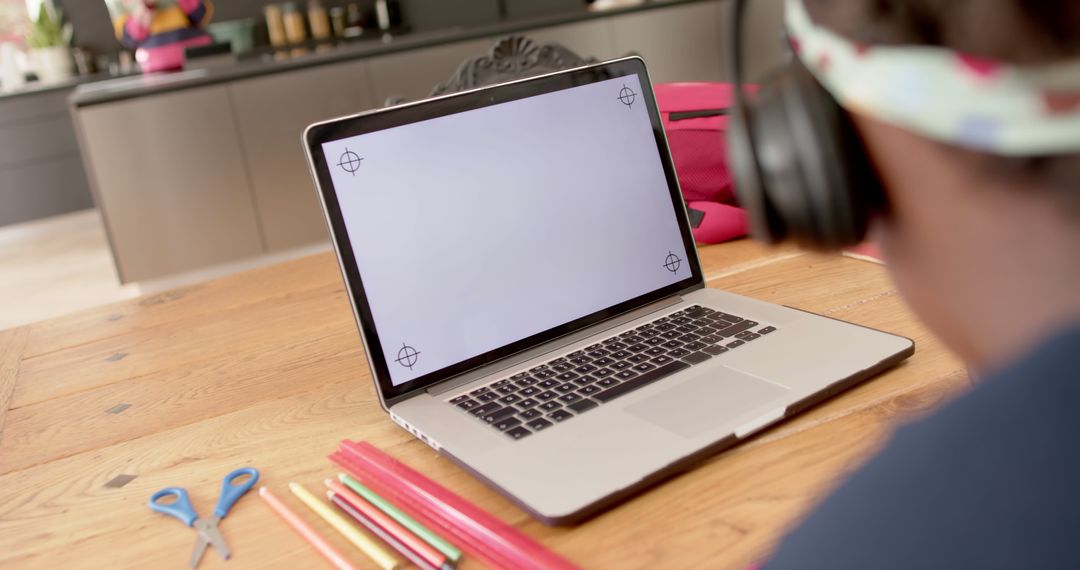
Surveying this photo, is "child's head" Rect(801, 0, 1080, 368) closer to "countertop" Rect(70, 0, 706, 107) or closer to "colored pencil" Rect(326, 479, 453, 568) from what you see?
"colored pencil" Rect(326, 479, 453, 568)

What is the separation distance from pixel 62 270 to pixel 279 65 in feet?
7.55

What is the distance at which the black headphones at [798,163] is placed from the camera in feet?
1.18

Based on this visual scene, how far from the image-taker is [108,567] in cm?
59

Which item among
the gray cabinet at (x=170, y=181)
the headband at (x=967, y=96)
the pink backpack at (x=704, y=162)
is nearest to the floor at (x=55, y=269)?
the gray cabinet at (x=170, y=181)

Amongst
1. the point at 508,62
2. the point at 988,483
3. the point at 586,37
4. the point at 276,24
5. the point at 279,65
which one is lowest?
the point at 988,483

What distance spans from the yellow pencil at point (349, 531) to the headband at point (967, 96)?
1.26 feet

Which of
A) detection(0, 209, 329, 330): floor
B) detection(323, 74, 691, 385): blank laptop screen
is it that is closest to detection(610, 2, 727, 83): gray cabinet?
detection(0, 209, 329, 330): floor

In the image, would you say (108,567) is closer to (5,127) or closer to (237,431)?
(237,431)

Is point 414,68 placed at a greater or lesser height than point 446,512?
greater

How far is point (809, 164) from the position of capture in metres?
Result: 0.38

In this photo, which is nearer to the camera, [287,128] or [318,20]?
[287,128]

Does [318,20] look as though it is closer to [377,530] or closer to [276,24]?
[276,24]

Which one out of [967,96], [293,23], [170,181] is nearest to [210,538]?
[967,96]

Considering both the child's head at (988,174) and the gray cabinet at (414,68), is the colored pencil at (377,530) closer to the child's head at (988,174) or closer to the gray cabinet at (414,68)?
the child's head at (988,174)
